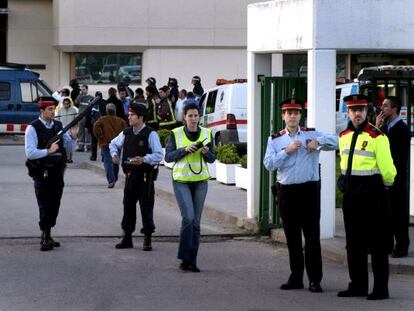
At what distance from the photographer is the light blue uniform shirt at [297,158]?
10812mm

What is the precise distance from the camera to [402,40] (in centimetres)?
1330

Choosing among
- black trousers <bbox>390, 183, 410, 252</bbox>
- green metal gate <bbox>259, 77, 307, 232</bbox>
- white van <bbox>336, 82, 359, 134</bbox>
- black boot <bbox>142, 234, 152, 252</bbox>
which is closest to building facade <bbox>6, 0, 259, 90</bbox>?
white van <bbox>336, 82, 359, 134</bbox>

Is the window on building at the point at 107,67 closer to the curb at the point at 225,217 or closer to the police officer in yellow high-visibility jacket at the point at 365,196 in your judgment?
the curb at the point at 225,217

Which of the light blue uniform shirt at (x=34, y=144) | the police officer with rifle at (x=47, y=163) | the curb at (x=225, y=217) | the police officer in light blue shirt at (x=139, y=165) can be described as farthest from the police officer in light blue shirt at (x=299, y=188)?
the curb at (x=225, y=217)

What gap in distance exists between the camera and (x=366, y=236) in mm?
10602

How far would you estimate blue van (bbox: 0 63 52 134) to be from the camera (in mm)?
33219

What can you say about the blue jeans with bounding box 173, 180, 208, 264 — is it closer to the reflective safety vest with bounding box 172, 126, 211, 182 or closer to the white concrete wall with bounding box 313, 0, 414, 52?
the reflective safety vest with bounding box 172, 126, 211, 182

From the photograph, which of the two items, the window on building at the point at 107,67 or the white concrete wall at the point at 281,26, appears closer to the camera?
the white concrete wall at the point at 281,26

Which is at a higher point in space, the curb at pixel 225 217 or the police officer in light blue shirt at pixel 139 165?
the police officer in light blue shirt at pixel 139 165

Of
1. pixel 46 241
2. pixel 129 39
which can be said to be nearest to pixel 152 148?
pixel 46 241

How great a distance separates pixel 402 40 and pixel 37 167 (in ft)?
14.9

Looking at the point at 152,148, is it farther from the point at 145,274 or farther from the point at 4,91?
the point at 4,91

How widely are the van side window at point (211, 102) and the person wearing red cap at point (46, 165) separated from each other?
1434cm

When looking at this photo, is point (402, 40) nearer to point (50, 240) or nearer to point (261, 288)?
point (261, 288)
